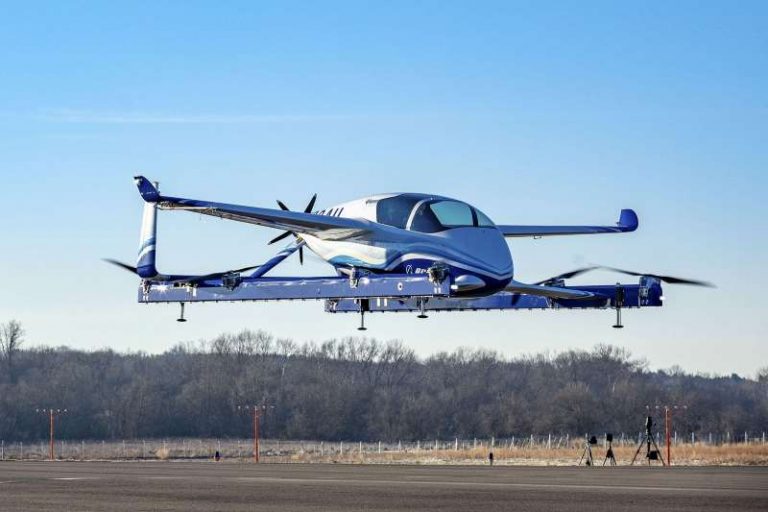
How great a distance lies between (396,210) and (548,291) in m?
6.83

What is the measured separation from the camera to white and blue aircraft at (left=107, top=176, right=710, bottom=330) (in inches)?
1578

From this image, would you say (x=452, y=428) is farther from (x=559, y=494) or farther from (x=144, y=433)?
(x=559, y=494)

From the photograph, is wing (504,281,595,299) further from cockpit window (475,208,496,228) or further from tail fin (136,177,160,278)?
tail fin (136,177,160,278)

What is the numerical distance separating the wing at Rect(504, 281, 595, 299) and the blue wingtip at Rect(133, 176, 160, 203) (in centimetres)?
1190

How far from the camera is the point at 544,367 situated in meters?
168

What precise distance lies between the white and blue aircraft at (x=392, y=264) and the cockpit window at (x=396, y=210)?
0.10 feet

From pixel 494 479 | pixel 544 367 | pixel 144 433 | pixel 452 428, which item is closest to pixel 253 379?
pixel 144 433

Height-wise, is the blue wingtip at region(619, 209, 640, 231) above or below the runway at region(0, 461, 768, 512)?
above

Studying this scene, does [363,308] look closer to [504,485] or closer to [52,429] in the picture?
[504,485]

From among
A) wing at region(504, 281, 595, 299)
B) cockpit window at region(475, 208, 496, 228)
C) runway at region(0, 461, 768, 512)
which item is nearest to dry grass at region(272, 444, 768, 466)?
wing at region(504, 281, 595, 299)

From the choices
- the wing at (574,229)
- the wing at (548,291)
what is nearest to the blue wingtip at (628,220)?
the wing at (574,229)

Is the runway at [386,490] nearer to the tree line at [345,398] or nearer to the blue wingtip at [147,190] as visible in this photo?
the blue wingtip at [147,190]

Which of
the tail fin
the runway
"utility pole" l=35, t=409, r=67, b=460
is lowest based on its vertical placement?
"utility pole" l=35, t=409, r=67, b=460

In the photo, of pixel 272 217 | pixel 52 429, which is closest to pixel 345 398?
pixel 52 429
